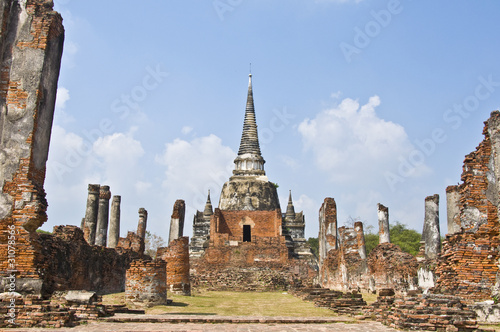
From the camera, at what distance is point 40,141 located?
870cm

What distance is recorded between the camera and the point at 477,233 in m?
9.51

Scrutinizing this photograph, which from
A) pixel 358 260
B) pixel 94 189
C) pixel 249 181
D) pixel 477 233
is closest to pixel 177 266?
pixel 94 189

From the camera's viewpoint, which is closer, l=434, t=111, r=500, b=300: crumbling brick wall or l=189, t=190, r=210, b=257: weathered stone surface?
l=434, t=111, r=500, b=300: crumbling brick wall

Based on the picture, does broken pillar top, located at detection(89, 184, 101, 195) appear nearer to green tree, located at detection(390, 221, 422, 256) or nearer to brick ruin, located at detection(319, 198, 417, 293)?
brick ruin, located at detection(319, 198, 417, 293)

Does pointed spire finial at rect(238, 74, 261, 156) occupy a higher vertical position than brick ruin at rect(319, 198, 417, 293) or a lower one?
higher

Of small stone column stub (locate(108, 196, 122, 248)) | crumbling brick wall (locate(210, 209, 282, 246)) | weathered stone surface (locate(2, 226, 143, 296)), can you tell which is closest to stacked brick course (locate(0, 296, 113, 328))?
weathered stone surface (locate(2, 226, 143, 296))

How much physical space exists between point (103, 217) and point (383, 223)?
11.3 metres

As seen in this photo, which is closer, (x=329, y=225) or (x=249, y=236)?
(x=329, y=225)

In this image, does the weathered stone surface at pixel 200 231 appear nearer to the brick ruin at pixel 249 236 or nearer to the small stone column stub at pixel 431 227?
the brick ruin at pixel 249 236

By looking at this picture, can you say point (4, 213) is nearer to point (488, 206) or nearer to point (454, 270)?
point (454, 270)

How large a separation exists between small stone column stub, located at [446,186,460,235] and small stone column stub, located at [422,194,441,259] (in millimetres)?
1563

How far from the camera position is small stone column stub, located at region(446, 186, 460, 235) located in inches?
562

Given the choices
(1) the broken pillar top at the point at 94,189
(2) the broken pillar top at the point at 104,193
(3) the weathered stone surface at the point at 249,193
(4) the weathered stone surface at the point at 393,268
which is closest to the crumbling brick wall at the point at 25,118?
(4) the weathered stone surface at the point at 393,268

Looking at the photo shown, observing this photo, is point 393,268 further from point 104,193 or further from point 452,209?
point 104,193
